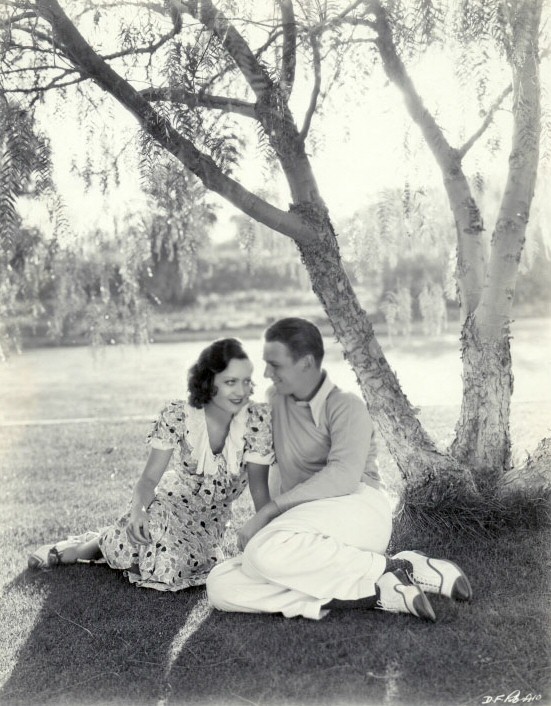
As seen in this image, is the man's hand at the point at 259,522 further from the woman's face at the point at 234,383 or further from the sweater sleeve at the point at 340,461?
the woman's face at the point at 234,383

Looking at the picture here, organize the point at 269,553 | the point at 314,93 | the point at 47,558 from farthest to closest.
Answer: the point at 314,93
the point at 47,558
the point at 269,553

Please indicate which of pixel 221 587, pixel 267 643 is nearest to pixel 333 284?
pixel 221 587

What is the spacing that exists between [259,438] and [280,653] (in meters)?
0.86

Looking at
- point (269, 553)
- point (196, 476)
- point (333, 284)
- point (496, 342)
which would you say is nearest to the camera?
point (269, 553)

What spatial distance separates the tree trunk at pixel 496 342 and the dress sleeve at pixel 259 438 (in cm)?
129

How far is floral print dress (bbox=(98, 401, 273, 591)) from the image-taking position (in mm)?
3287

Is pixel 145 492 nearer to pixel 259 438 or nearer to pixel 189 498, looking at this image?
pixel 189 498

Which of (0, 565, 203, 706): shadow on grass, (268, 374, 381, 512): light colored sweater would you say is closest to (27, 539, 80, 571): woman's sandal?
(0, 565, 203, 706): shadow on grass

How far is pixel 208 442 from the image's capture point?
3334mm

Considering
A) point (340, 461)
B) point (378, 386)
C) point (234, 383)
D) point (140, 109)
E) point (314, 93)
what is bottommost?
point (340, 461)

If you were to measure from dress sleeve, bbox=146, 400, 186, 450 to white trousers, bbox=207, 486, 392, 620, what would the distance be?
55cm

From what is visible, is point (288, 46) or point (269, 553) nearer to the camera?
point (269, 553)

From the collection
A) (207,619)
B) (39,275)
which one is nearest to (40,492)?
(39,275)

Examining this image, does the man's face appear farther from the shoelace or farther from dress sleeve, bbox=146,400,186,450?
the shoelace
